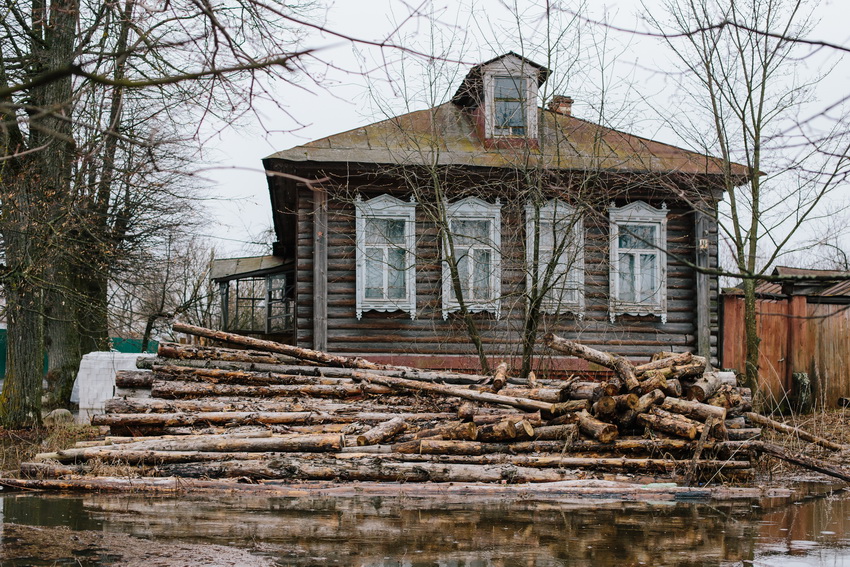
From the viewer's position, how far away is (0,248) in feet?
51.5

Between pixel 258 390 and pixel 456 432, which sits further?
pixel 258 390

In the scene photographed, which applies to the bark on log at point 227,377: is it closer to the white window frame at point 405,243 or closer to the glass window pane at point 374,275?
the white window frame at point 405,243

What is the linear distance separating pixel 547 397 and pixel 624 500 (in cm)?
224

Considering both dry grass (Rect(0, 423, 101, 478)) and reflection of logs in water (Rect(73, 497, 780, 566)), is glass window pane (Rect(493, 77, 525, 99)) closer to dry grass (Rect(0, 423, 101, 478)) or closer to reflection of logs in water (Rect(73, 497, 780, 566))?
dry grass (Rect(0, 423, 101, 478))

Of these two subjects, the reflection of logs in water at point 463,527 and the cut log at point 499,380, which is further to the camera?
the cut log at point 499,380

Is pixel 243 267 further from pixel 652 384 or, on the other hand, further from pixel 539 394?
pixel 652 384

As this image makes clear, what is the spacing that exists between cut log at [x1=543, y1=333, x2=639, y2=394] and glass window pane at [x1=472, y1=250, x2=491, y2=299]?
16.3 ft

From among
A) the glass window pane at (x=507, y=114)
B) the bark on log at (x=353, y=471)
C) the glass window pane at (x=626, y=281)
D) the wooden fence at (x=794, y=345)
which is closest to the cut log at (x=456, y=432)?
the bark on log at (x=353, y=471)

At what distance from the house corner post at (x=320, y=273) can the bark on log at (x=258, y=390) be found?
4.11 metres

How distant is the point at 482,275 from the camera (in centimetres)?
1555

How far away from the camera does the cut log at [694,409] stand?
9703mm

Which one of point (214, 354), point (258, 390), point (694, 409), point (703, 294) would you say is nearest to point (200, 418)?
point (258, 390)

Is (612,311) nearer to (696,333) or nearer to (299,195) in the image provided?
(696,333)

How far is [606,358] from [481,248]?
5465 mm
